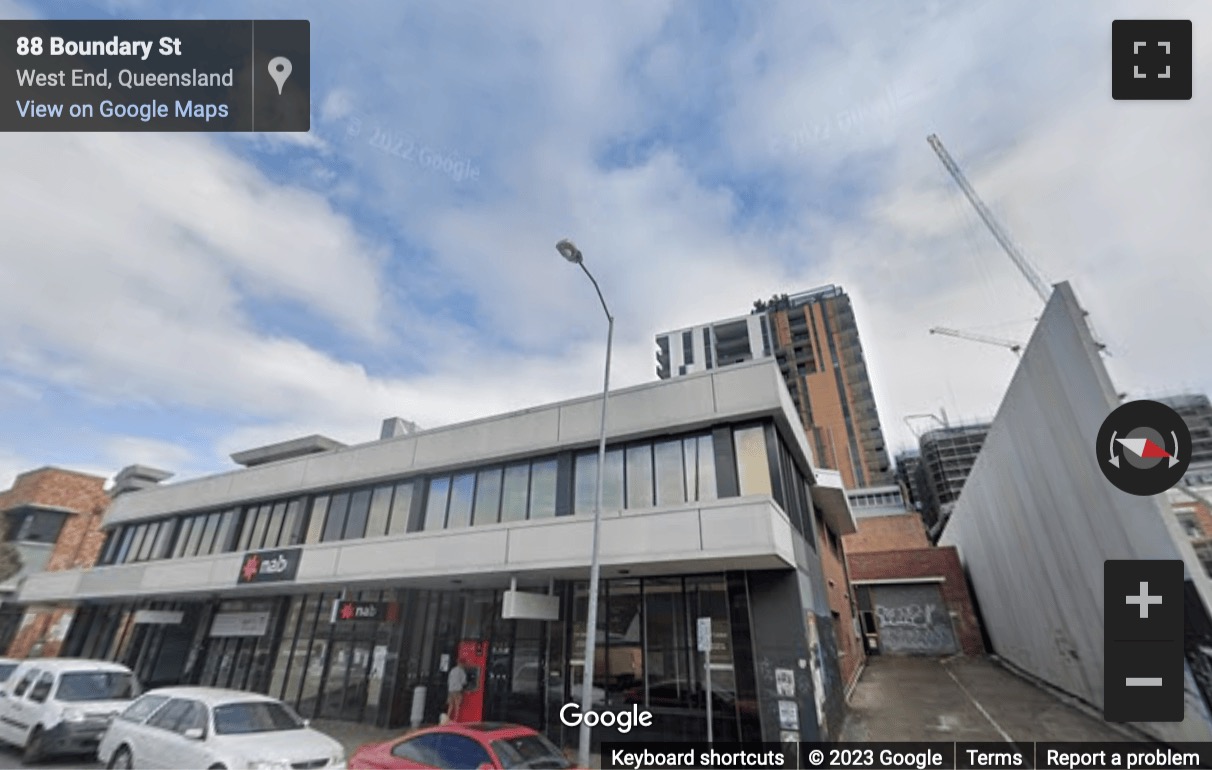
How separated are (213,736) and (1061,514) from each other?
62.1 feet

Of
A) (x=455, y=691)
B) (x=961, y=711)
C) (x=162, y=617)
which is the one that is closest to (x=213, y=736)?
(x=455, y=691)

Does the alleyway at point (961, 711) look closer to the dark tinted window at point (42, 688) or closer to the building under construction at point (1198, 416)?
the building under construction at point (1198, 416)

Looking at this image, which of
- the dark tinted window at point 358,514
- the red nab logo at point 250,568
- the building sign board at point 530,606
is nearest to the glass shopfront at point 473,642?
the building sign board at point 530,606

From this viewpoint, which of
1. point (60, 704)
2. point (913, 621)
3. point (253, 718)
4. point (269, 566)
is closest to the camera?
point (253, 718)

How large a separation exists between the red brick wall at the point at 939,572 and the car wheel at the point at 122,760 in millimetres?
33585

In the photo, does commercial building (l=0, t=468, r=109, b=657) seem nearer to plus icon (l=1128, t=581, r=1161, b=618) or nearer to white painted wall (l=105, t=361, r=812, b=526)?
white painted wall (l=105, t=361, r=812, b=526)

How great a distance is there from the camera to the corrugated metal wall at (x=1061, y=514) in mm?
10078

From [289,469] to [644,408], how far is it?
44.9 feet

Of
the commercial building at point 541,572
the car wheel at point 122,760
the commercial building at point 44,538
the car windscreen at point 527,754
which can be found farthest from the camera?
the commercial building at point 44,538

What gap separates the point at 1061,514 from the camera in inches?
545

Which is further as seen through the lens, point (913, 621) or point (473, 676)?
point (913, 621)

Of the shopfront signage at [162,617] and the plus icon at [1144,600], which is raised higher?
the plus icon at [1144,600]

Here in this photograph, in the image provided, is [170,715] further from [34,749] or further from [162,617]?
[162,617]

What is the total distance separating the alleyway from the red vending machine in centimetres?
867
